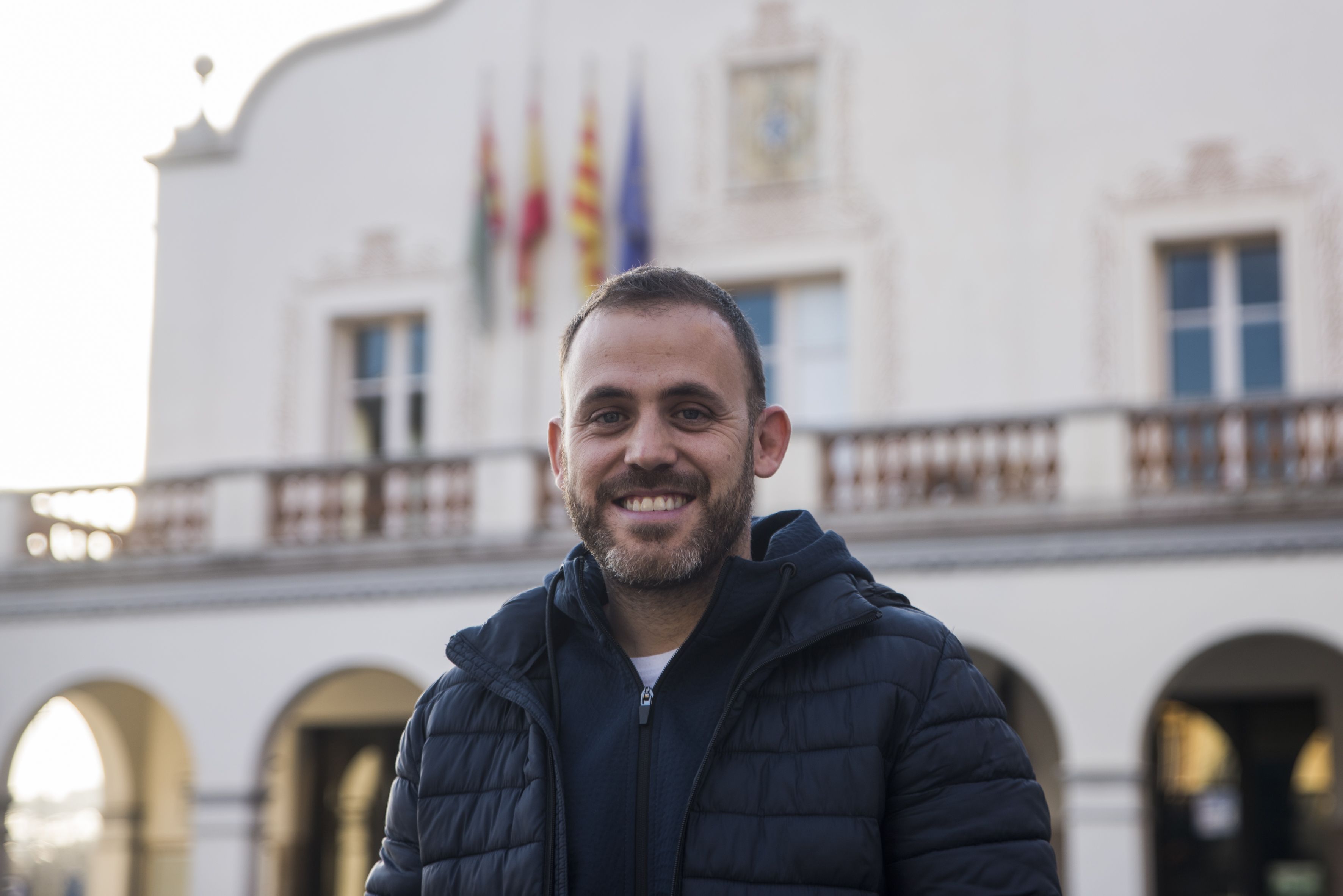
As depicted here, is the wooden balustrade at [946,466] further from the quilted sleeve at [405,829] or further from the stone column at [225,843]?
the quilted sleeve at [405,829]

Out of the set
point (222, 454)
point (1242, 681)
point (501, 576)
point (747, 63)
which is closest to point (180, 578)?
point (222, 454)

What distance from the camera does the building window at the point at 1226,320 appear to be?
13867mm

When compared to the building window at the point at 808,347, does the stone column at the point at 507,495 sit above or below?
below

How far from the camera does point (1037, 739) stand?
48.4ft

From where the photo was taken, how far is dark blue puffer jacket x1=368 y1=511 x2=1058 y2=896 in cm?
204

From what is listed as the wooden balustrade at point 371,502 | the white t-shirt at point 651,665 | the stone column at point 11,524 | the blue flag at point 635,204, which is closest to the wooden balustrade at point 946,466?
the blue flag at point 635,204

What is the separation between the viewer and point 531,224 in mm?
15656

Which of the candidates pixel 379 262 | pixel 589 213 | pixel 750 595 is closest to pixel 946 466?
pixel 589 213

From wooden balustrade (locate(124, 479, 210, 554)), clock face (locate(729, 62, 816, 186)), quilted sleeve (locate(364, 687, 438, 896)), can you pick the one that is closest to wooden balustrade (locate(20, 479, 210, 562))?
wooden balustrade (locate(124, 479, 210, 554))

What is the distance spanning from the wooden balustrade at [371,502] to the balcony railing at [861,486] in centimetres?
2

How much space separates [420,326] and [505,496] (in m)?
3.00

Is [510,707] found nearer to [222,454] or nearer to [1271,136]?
[1271,136]

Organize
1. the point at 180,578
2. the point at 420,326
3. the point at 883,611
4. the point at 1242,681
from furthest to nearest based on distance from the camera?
1. the point at 420,326
2. the point at 180,578
3. the point at 1242,681
4. the point at 883,611

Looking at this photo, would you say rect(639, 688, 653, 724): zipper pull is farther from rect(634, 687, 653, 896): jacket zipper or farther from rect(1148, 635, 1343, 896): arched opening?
rect(1148, 635, 1343, 896): arched opening
